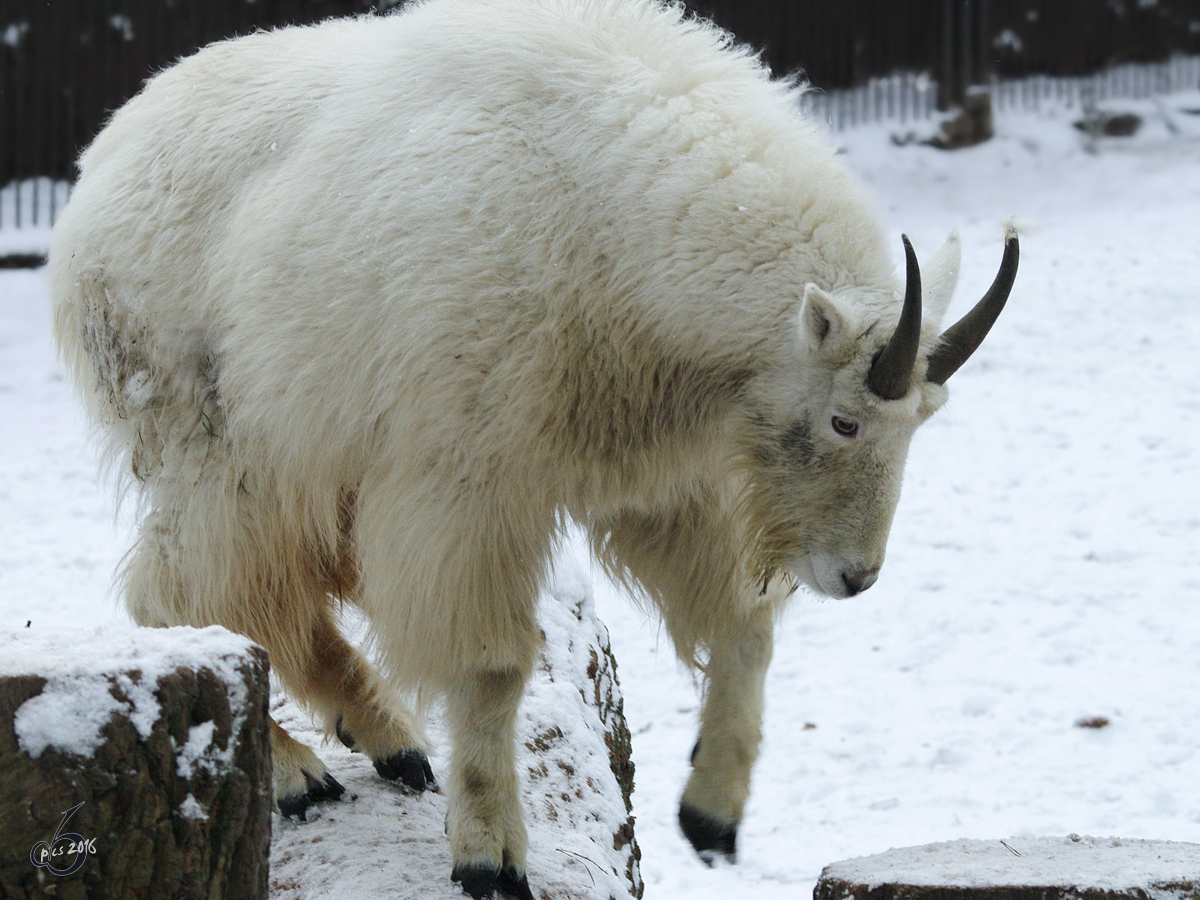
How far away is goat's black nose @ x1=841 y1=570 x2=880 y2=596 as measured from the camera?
3059 millimetres

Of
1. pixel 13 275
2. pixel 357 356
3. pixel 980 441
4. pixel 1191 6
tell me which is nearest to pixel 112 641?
pixel 357 356

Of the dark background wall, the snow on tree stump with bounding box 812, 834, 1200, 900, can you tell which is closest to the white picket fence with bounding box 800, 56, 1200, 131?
the dark background wall

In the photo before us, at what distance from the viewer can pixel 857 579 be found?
3066 mm

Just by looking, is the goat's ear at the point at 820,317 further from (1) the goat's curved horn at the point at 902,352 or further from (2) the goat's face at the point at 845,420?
(1) the goat's curved horn at the point at 902,352

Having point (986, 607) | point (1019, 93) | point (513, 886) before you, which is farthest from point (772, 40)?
point (513, 886)

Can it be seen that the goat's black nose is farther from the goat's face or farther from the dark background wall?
the dark background wall

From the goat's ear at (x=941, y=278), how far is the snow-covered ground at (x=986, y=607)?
0.20 meters

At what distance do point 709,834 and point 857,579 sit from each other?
1.00 metres

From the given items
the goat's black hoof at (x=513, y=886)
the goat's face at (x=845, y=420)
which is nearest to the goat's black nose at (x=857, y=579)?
the goat's face at (x=845, y=420)

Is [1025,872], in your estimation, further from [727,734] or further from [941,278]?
[941,278]

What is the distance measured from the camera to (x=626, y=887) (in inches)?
145

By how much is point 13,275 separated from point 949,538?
8.20 metres

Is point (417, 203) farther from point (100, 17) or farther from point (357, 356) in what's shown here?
point (100, 17)

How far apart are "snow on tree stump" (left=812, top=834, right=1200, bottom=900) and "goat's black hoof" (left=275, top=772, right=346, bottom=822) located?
1496 mm
